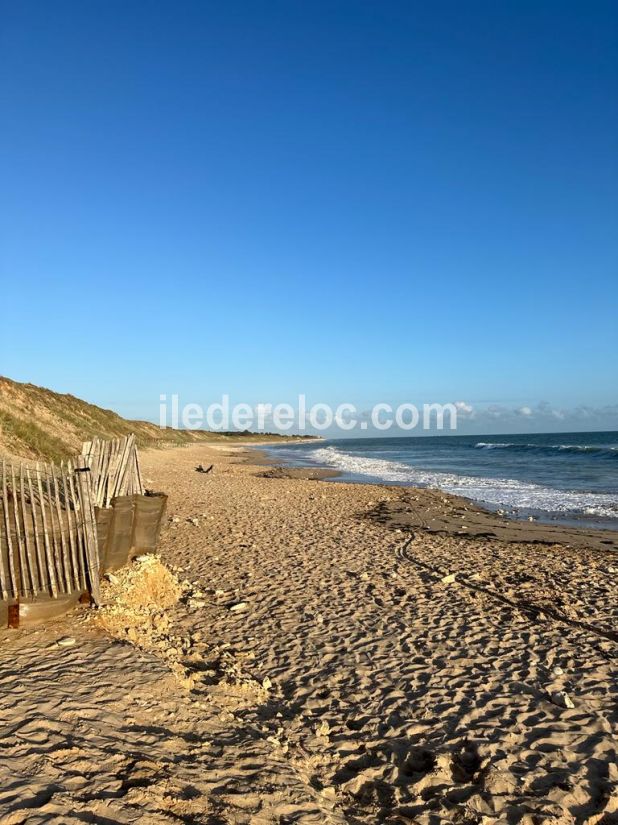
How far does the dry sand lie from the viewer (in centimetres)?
345

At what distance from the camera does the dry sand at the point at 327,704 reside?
3449 millimetres

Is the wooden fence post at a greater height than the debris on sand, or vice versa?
the wooden fence post

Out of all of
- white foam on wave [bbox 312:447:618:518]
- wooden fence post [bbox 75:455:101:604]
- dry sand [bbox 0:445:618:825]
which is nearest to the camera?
dry sand [bbox 0:445:618:825]

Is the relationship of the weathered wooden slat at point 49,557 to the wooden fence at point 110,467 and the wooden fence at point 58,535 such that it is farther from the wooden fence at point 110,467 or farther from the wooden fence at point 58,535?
the wooden fence at point 110,467

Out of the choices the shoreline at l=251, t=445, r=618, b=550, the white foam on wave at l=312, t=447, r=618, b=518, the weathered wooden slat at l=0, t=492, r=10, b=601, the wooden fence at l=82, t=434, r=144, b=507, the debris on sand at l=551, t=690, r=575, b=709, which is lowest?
the white foam on wave at l=312, t=447, r=618, b=518

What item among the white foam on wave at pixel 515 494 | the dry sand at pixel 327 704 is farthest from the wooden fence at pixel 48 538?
the white foam on wave at pixel 515 494

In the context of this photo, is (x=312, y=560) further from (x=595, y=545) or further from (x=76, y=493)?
(x=595, y=545)

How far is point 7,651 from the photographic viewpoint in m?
5.10

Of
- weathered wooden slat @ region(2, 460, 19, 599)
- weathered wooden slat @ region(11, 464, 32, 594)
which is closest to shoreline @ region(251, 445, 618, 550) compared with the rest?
weathered wooden slat @ region(11, 464, 32, 594)

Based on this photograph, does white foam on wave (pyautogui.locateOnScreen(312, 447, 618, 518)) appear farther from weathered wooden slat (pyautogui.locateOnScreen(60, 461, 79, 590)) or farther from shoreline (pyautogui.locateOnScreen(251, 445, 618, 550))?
weathered wooden slat (pyautogui.locateOnScreen(60, 461, 79, 590))

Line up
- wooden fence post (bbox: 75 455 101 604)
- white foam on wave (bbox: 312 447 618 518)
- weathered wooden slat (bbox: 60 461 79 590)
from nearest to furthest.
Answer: weathered wooden slat (bbox: 60 461 79 590) → wooden fence post (bbox: 75 455 101 604) → white foam on wave (bbox: 312 447 618 518)

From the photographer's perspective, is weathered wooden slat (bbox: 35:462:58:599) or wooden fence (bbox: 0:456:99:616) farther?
weathered wooden slat (bbox: 35:462:58:599)

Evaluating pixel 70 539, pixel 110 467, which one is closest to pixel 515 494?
pixel 110 467

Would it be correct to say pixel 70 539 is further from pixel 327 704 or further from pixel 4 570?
pixel 327 704
